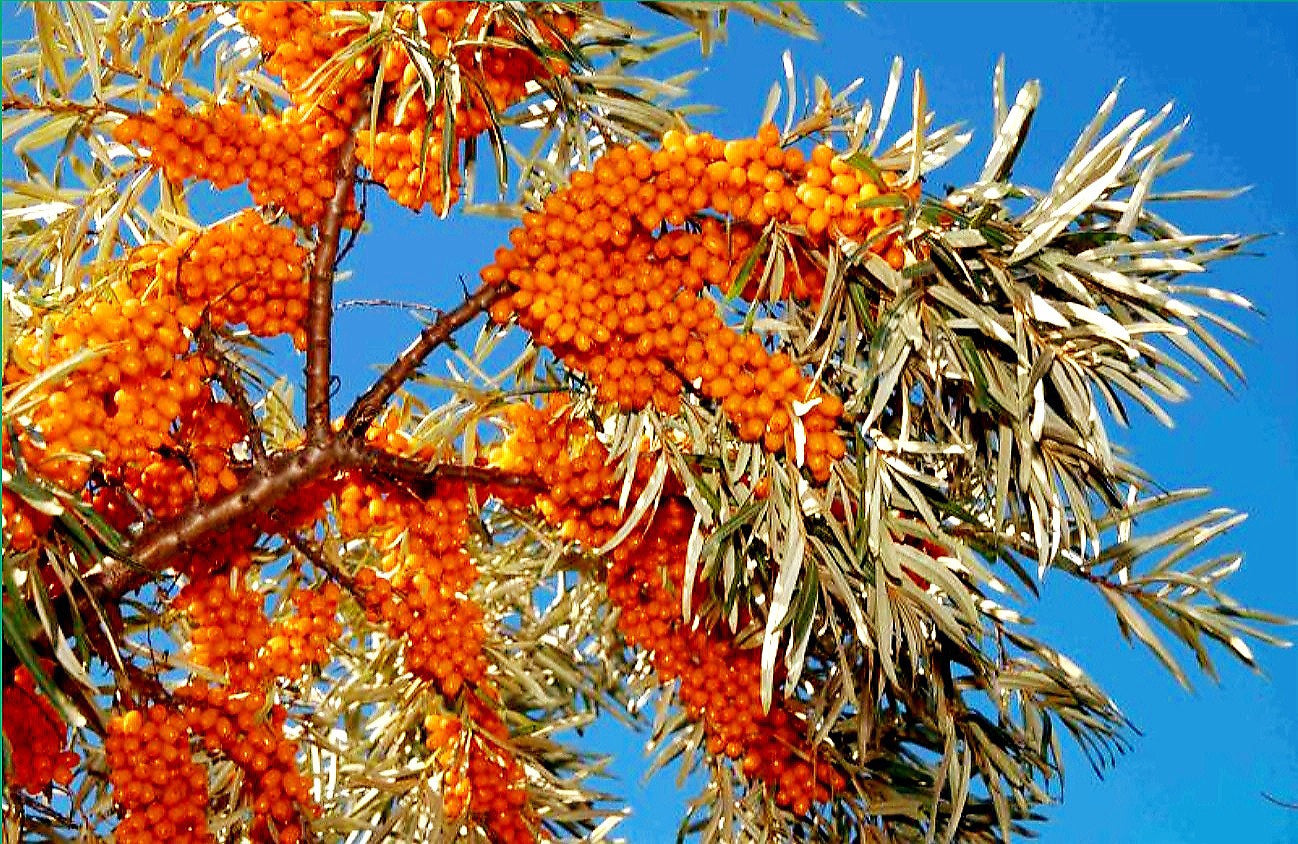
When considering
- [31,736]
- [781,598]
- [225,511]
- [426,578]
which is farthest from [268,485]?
[781,598]

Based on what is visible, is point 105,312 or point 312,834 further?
point 312,834

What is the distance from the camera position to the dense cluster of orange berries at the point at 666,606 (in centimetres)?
226

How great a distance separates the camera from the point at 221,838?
228 centimetres

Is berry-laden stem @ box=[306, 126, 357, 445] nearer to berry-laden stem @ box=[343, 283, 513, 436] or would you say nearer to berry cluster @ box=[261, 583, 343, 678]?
berry-laden stem @ box=[343, 283, 513, 436]

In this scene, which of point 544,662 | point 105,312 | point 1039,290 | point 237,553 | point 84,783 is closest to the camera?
point 105,312

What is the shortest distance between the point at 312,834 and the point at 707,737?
67 centimetres

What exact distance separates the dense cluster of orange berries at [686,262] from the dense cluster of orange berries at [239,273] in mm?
328

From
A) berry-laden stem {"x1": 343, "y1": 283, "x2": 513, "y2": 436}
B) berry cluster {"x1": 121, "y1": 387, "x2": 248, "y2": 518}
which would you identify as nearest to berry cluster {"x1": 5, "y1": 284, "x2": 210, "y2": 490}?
berry cluster {"x1": 121, "y1": 387, "x2": 248, "y2": 518}

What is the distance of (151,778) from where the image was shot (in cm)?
195

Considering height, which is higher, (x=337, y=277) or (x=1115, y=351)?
(x=337, y=277)

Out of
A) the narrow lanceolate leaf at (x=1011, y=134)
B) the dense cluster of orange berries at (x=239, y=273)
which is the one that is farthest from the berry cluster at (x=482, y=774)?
the narrow lanceolate leaf at (x=1011, y=134)

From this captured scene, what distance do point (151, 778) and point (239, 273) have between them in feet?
A: 2.27

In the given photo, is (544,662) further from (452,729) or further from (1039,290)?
(1039,290)

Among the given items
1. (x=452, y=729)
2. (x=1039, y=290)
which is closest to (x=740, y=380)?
(x=1039, y=290)
